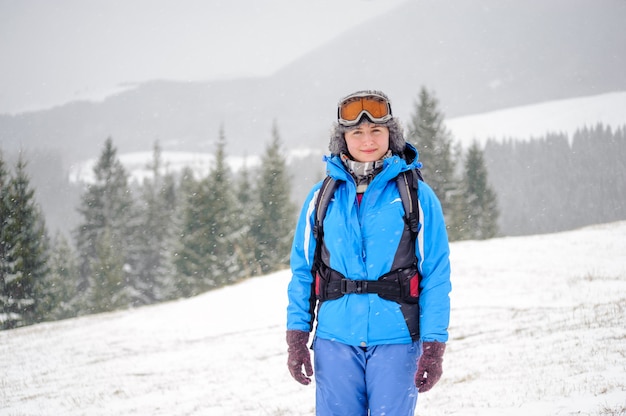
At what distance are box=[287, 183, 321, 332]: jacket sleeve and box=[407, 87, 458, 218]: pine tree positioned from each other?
1561 inches

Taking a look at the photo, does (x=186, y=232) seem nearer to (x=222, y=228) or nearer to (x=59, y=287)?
(x=222, y=228)

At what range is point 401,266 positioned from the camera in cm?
316

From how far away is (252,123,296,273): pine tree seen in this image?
135 ft

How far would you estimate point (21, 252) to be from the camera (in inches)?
1229

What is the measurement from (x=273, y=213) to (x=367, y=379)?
39.1m

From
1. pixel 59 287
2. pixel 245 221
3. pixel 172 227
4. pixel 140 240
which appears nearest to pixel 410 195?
pixel 245 221

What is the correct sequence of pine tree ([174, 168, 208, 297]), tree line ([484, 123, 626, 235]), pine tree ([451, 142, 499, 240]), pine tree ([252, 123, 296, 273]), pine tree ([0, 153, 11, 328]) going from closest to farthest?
pine tree ([0, 153, 11, 328]) → pine tree ([174, 168, 208, 297]) → pine tree ([252, 123, 296, 273]) → pine tree ([451, 142, 499, 240]) → tree line ([484, 123, 626, 235])

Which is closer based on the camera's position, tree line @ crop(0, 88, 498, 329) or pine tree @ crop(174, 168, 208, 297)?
tree line @ crop(0, 88, 498, 329)

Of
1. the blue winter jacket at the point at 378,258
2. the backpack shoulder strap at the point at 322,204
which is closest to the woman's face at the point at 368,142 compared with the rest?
the blue winter jacket at the point at 378,258

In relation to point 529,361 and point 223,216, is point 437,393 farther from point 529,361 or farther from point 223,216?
point 223,216

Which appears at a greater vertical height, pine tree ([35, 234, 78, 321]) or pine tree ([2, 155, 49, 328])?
pine tree ([2, 155, 49, 328])

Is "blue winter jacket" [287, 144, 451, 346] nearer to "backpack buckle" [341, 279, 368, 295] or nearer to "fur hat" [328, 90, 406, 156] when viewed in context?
"backpack buckle" [341, 279, 368, 295]

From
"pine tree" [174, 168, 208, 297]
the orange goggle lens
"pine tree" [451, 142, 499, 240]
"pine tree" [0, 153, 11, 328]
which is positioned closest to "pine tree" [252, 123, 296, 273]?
"pine tree" [174, 168, 208, 297]

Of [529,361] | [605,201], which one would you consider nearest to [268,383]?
[529,361]
